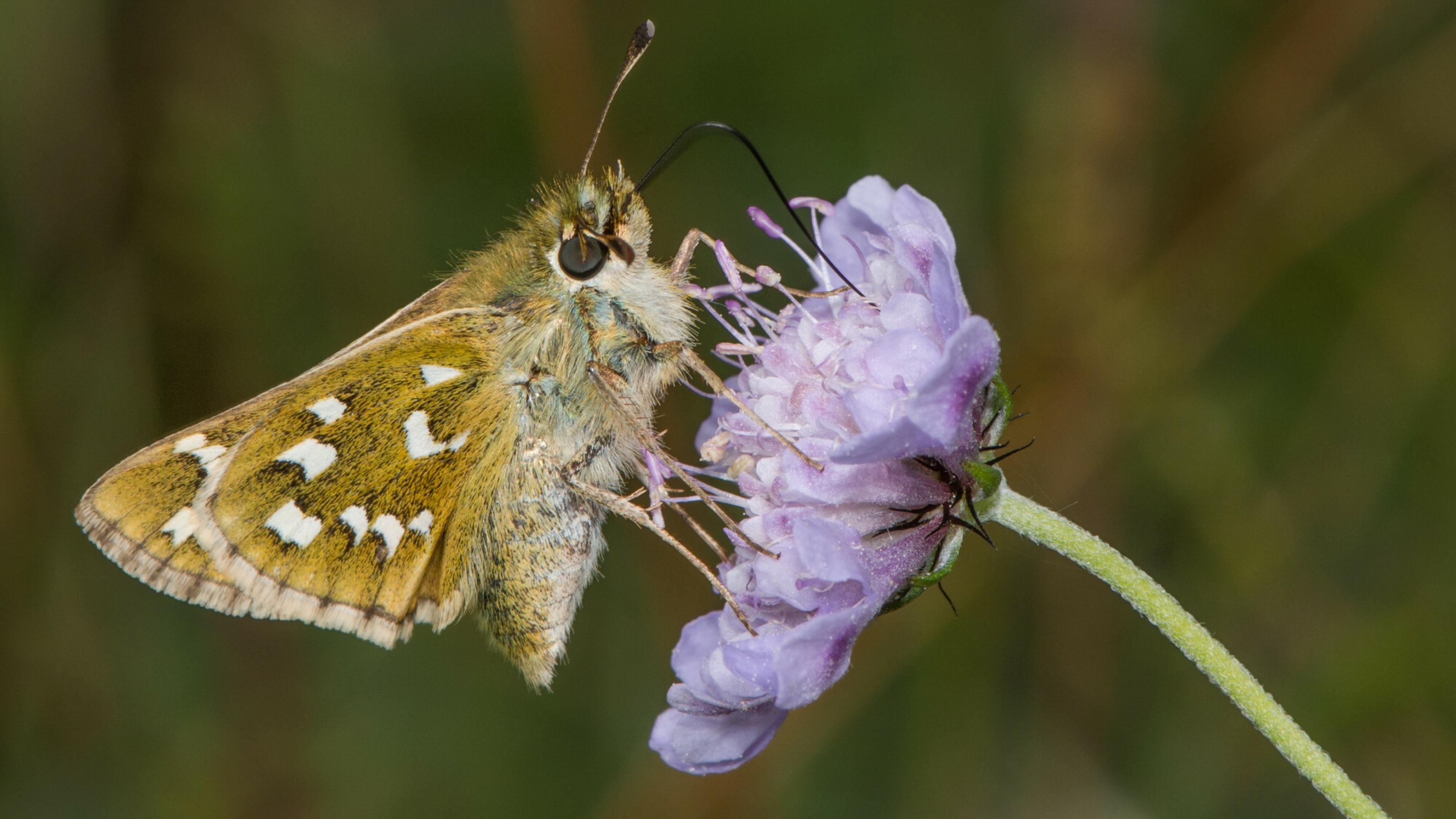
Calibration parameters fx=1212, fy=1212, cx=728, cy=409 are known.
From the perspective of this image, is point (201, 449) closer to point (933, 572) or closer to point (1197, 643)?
point (933, 572)

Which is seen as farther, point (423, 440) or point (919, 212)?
point (423, 440)

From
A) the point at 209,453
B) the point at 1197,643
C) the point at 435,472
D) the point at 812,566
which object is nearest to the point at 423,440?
the point at 435,472

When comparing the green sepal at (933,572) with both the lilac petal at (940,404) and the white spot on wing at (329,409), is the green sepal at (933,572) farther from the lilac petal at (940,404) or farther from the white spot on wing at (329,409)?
the white spot on wing at (329,409)

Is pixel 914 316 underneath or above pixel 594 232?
above

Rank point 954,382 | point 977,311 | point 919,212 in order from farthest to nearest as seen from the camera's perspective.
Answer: point 977,311
point 919,212
point 954,382

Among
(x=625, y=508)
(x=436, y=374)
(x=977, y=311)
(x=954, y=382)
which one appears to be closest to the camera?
(x=954, y=382)

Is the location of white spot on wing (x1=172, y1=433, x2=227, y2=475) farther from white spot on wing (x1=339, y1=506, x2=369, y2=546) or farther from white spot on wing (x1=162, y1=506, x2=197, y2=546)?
white spot on wing (x1=339, y1=506, x2=369, y2=546)

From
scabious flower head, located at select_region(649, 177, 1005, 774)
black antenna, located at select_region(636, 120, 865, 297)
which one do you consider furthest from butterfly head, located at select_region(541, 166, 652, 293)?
scabious flower head, located at select_region(649, 177, 1005, 774)
